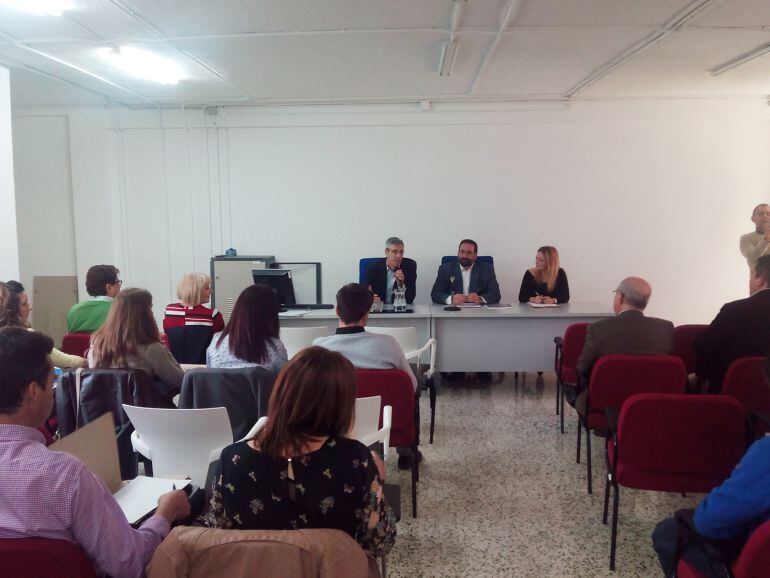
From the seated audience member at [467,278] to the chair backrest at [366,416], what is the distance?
3.01 metres

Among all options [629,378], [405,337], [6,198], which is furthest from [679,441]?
[6,198]

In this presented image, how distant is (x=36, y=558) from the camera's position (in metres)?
1.15

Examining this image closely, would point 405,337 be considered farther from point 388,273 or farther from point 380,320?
point 388,273

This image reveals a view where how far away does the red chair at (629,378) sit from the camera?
2953mm

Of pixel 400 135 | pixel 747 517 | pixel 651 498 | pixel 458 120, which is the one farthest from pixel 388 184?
pixel 747 517

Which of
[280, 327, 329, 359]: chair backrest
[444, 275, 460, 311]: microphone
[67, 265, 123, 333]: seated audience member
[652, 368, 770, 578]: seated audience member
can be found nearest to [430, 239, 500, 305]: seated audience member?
[444, 275, 460, 311]: microphone

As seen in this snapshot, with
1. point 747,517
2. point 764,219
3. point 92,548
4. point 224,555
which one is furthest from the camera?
point 764,219

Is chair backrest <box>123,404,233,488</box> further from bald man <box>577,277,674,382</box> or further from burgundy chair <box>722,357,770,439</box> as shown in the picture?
burgundy chair <box>722,357,770,439</box>

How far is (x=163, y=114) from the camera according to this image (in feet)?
22.1

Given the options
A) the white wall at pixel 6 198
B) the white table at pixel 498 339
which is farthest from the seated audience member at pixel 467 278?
the white wall at pixel 6 198

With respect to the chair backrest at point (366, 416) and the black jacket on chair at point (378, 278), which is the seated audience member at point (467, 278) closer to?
the black jacket on chair at point (378, 278)

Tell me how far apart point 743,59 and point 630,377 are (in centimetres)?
340

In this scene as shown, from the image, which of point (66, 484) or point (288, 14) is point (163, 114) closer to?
point (288, 14)

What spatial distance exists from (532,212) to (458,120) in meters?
1.33
